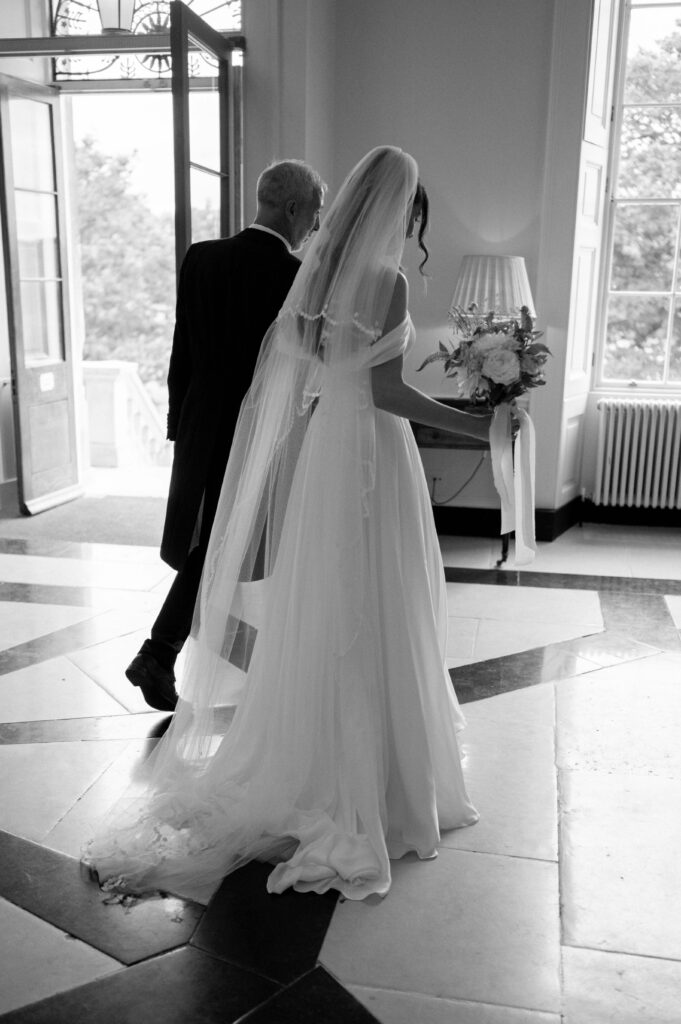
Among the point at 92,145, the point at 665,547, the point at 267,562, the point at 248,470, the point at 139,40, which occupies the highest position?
the point at 92,145

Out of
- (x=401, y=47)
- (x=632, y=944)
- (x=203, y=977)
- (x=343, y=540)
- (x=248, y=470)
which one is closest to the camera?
(x=203, y=977)

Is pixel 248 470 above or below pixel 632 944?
above

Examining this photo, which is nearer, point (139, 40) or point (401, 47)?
point (139, 40)

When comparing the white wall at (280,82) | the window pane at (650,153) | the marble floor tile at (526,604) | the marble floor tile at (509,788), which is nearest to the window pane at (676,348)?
the window pane at (650,153)

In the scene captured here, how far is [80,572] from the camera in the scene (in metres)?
5.19

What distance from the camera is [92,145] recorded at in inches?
672

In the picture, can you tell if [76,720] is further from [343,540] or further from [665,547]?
[665,547]

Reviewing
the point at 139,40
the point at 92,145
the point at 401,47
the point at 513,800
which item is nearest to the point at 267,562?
the point at 513,800

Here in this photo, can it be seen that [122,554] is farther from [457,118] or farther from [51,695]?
[457,118]

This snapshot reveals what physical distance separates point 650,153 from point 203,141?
293cm

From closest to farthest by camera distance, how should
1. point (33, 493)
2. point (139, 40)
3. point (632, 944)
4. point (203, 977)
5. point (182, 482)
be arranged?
1. point (203, 977)
2. point (632, 944)
3. point (182, 482)
4. point (139, 40)
5. point (33, 493)

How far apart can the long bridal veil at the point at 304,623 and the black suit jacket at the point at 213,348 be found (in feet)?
1.54

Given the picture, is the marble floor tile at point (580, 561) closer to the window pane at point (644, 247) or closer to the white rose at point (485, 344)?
the window pane at point (644, 247)

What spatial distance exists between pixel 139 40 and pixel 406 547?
13.5 ft
